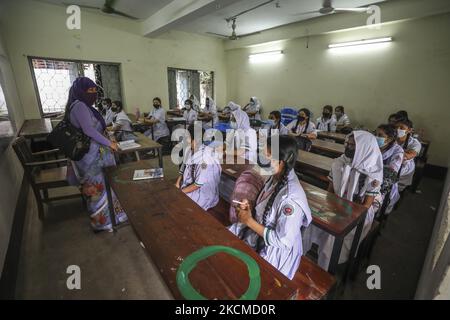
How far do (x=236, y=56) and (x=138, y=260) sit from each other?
6943 mm

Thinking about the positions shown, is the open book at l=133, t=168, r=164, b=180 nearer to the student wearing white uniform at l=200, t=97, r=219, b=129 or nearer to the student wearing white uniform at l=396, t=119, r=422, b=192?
the student wearing white uniform at l=396, t=119, r=422, b=192

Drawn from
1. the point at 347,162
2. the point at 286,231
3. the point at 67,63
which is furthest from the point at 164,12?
the point at 286,231

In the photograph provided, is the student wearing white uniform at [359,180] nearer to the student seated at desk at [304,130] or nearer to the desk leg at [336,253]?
the desk leg at [336,253]

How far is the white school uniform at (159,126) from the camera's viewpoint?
15.6ft

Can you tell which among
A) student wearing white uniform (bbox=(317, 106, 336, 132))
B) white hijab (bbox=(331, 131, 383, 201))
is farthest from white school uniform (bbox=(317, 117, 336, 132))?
white hijab (bbox=(331, 131, 383, 201))

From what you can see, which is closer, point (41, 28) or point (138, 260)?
point (138, 260)

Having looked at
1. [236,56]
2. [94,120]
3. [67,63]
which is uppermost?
[236,56]

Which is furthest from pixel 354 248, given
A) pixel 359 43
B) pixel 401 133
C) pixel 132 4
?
pixel 132 4

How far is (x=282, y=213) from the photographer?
1.08 metres

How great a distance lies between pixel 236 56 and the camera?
722 centimetres

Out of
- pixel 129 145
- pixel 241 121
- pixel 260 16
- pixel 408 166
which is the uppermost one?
pixel 260 16

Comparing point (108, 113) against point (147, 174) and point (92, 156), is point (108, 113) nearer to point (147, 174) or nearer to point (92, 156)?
point (92, 156)

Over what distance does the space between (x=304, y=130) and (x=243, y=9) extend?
2.86 metres
